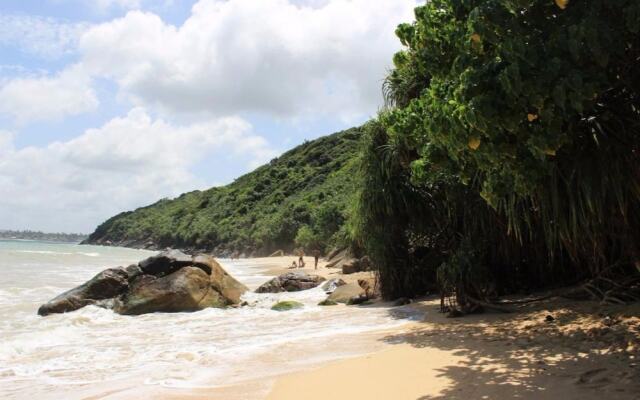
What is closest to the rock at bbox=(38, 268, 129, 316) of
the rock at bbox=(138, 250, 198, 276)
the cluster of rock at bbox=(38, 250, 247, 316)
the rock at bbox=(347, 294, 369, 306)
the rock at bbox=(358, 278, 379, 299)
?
the cluster of rock at bbox=(38, 250, 247, 316)

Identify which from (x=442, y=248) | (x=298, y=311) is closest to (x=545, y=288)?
(x=442, y=248)

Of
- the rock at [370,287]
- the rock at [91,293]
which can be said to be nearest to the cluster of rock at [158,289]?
the rock at [91,293]

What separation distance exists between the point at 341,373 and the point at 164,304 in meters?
7.88

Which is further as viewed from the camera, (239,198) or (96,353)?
(239,198)

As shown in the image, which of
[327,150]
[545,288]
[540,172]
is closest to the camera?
[540,172]

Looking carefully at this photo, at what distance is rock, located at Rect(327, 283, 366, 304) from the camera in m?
12.9

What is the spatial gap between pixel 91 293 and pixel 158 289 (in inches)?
66.6

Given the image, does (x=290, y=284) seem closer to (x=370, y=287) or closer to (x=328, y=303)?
(x=370, y=287)

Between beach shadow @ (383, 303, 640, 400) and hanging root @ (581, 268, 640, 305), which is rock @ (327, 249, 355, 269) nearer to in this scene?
hanging root @ (581, 268, 640, 305)

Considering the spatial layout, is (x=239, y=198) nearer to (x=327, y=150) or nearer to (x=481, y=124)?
(x=327, y=150)

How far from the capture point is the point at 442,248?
488 inches

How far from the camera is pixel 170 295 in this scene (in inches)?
503

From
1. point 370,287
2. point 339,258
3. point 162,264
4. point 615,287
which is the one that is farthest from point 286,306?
point 339,258

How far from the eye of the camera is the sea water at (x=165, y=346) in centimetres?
620
